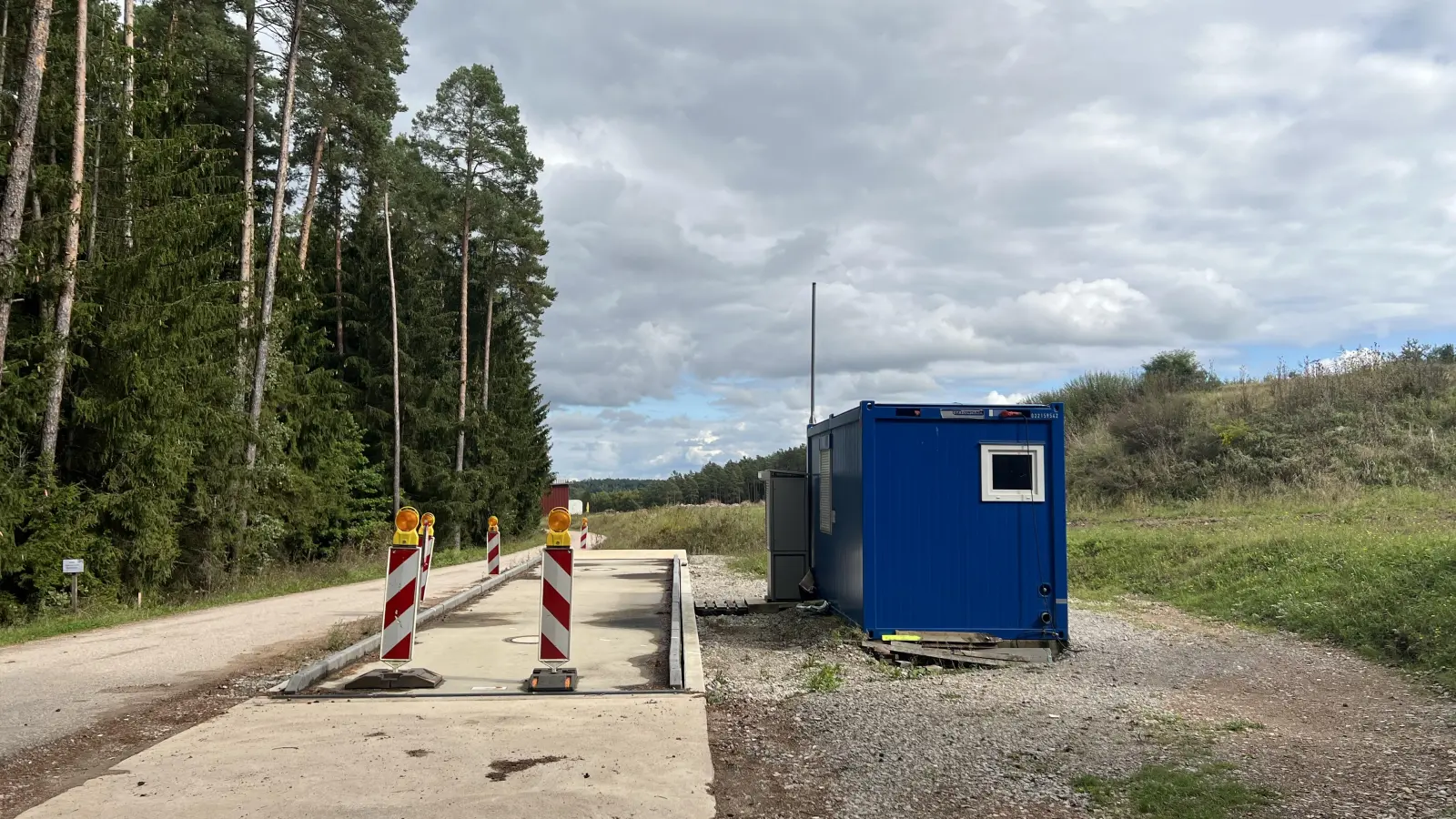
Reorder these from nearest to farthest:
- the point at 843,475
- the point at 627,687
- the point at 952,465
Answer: the point at 627,687, the point at 952,465, the point at 843,475

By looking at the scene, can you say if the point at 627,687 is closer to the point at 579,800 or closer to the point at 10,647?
the point at 579,800

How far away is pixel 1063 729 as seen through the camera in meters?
5.98

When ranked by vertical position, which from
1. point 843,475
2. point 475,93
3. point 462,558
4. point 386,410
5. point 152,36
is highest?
point 475,93

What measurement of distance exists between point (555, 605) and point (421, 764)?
86.9 inches

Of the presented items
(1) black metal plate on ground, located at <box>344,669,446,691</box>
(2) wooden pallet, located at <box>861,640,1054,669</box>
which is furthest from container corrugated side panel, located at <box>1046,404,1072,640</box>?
(1) black metal plate on ground, located at <box>344,669,446,691</box>

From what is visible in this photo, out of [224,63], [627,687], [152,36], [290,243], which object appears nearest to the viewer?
[627,687]

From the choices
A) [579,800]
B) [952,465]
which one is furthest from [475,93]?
[579,800]

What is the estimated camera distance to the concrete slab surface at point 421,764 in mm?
4477

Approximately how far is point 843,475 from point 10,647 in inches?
378

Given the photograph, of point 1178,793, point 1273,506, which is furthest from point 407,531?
point 1273,506

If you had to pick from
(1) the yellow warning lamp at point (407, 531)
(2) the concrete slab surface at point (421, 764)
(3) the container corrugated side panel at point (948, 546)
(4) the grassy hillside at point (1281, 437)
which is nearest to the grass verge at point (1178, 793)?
(2) the concrete slab surface at point (421, 764)

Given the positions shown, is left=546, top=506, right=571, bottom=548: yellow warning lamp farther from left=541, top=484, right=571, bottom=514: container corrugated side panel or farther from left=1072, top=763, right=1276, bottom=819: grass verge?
left=541, top=484, right=571, bottom=514: container corrugated side panel

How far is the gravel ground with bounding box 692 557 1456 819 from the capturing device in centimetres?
467

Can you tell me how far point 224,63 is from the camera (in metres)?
23.3
